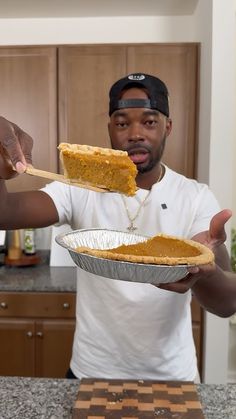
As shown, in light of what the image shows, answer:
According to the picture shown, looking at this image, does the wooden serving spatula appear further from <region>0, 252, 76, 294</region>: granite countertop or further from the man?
<region>0, 252, 76, 294</region>: granite countertop

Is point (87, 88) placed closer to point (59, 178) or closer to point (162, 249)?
point (59, 178)

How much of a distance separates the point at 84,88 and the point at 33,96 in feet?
1.00

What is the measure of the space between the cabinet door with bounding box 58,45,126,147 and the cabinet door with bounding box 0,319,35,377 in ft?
3.64

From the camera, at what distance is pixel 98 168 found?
38.8 inches

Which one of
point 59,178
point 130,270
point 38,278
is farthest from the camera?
point 38,278

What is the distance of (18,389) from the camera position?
42.0 inches

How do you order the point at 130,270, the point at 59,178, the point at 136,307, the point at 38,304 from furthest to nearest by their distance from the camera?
the point at 38,304 → the point at 136,307 → the point at 59,178 → the point at 130,270

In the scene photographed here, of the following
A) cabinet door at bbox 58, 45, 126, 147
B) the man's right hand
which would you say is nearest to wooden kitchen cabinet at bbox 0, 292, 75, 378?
cabinet door at bbox 58, 45, 126, 147

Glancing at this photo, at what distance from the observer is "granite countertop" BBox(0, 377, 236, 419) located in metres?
0.95

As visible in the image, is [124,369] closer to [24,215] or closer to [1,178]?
[24,215]

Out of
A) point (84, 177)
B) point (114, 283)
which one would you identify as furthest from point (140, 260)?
point (114, 283)

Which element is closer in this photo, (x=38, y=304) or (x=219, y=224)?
(x=219, y=224)

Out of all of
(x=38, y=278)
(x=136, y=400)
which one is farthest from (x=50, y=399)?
(x=38, y=278)

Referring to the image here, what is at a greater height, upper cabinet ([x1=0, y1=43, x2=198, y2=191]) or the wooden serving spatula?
upper cabinet ([x1=0, y1=43, x2=198, y2=191])
